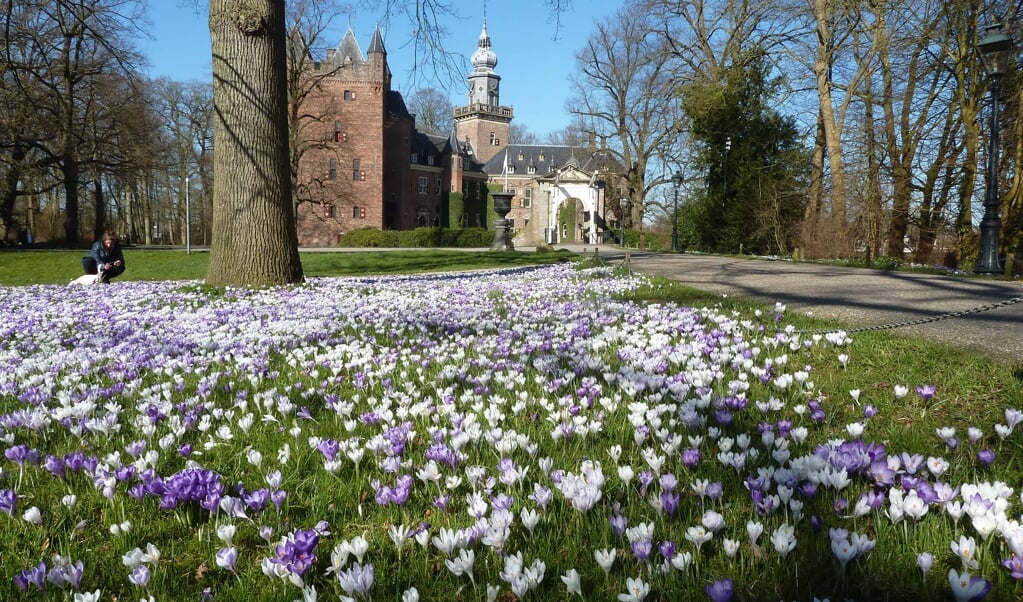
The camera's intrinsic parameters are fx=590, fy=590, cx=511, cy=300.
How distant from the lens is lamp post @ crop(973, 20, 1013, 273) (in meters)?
11.0

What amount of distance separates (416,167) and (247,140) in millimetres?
57891

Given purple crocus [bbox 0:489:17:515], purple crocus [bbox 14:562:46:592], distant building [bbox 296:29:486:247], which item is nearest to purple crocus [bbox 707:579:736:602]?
purple crocus [bbox 14:562:46:592]

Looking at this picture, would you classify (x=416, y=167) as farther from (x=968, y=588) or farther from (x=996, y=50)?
(x=968, y=588)

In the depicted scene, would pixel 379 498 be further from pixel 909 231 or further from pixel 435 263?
pixel 909 231

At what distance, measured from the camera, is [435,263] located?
19.2m

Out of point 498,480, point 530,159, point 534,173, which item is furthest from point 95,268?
point 530,159

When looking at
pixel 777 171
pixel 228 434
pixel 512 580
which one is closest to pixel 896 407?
pixel 512 580

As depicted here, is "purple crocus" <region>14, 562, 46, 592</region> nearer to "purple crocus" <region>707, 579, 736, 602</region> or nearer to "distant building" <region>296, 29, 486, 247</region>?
"purple crocus" <region>707, 579, 736, 602</region>

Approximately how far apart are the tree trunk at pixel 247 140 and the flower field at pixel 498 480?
4918 mm

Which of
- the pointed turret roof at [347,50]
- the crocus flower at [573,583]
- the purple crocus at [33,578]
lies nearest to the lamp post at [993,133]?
the crocus flower at [573,583]

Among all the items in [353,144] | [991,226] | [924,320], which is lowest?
[924,320]

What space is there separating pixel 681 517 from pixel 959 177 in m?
19.9

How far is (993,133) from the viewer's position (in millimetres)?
11008

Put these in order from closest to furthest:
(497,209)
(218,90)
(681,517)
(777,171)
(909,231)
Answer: (681,517) < (218,90) < (909,231) < (777,171) < (497,209)
